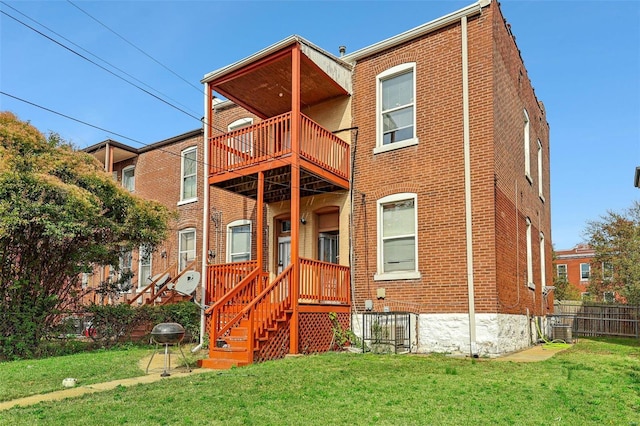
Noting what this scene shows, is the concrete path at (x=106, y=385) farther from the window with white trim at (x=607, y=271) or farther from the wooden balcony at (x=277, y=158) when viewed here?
the window with white trim at (x=607, y=271)

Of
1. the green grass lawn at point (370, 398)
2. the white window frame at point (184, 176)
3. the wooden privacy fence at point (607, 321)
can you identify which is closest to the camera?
the green grass lawn at point (370, 398)

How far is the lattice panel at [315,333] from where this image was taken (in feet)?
34.7

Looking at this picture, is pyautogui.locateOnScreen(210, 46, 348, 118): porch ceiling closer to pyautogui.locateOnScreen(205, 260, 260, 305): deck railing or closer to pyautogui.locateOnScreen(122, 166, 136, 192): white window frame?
pyautogui.locateOnScreen(205, 260, 260, 305): deck railing

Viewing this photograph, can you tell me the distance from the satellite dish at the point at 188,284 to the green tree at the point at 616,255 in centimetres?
2307

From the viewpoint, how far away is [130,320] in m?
13.4

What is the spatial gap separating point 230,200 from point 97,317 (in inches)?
200

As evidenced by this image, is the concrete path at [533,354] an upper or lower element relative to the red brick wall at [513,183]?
lower

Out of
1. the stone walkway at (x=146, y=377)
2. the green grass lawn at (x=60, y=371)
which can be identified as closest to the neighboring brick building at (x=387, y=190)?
the stone walkway at (x=146, y=377)

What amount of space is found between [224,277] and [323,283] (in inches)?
101

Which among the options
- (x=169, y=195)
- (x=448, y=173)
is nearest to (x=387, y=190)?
(x=448, y=173)

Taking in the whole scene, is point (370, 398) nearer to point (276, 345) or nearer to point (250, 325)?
point (250, 325)

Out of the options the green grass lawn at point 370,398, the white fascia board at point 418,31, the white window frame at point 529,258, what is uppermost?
the white fascia board at point 418,31

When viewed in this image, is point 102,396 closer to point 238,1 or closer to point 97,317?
point 97,317

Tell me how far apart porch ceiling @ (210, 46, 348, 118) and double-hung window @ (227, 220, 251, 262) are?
3.44 metres
